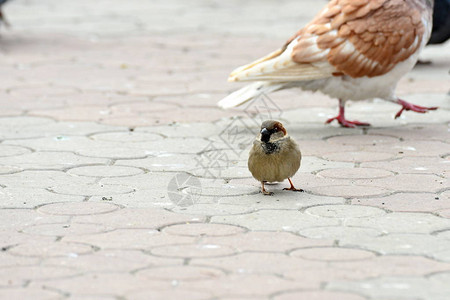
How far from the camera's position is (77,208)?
13.6 ft

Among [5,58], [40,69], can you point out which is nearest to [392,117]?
[40,69]

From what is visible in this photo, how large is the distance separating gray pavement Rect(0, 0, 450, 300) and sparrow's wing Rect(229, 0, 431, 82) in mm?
413

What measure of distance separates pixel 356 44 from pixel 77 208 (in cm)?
244

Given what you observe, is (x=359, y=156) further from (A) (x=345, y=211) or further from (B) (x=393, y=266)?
(B) (x=393, y=266)

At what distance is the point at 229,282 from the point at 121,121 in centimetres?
316

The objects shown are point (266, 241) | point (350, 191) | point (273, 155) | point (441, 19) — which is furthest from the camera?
point (441, 19)

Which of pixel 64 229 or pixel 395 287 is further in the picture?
pixel 64 229

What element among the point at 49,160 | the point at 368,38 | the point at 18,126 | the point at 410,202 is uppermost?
the point at 368,38

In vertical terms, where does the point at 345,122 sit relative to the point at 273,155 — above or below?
below

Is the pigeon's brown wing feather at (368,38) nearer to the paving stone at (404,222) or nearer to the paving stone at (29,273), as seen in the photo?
the paving stone at (404,222)

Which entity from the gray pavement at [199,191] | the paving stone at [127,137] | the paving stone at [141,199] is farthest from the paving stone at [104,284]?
the paving stone at [127,137]

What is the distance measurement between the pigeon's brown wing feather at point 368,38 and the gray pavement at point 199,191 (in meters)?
0.46

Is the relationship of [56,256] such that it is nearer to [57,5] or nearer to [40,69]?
[40,69]

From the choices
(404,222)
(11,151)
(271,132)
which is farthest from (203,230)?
(11,151)
